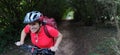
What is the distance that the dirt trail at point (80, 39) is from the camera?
8801 mm

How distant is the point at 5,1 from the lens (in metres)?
9.34

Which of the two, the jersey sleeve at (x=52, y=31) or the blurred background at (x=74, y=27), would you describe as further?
the blurred background at (x=74, y=27)

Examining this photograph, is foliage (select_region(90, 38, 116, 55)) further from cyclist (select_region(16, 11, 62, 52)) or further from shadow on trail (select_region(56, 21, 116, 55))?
cyclist (select_region(16, 11, 62, 52))

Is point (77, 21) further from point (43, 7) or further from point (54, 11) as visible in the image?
point (43, 7)

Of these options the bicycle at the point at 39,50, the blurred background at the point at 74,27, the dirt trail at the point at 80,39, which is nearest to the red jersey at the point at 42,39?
the bicycle at the point at 39,50

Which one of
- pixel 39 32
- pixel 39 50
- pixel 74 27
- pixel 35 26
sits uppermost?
pixel 35 26

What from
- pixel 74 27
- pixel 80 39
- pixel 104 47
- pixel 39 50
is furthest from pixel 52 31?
pixel 74 27

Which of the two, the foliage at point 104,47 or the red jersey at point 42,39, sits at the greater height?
the red jersey at point 42,39

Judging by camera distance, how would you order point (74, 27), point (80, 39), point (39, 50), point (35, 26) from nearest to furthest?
point (35, 26)
point (39, 50)
point (80, 39)
point (74, 27)

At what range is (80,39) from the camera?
31.2 ft

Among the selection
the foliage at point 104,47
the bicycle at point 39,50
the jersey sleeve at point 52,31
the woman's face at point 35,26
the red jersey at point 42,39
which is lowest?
the foliage at point 104,47

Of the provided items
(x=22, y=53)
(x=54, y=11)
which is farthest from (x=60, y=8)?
(x=22, y=53)

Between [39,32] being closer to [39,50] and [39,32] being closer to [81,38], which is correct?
[39,50]

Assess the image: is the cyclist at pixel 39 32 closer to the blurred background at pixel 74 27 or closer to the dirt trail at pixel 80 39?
the blurred background at pixel 74 27
